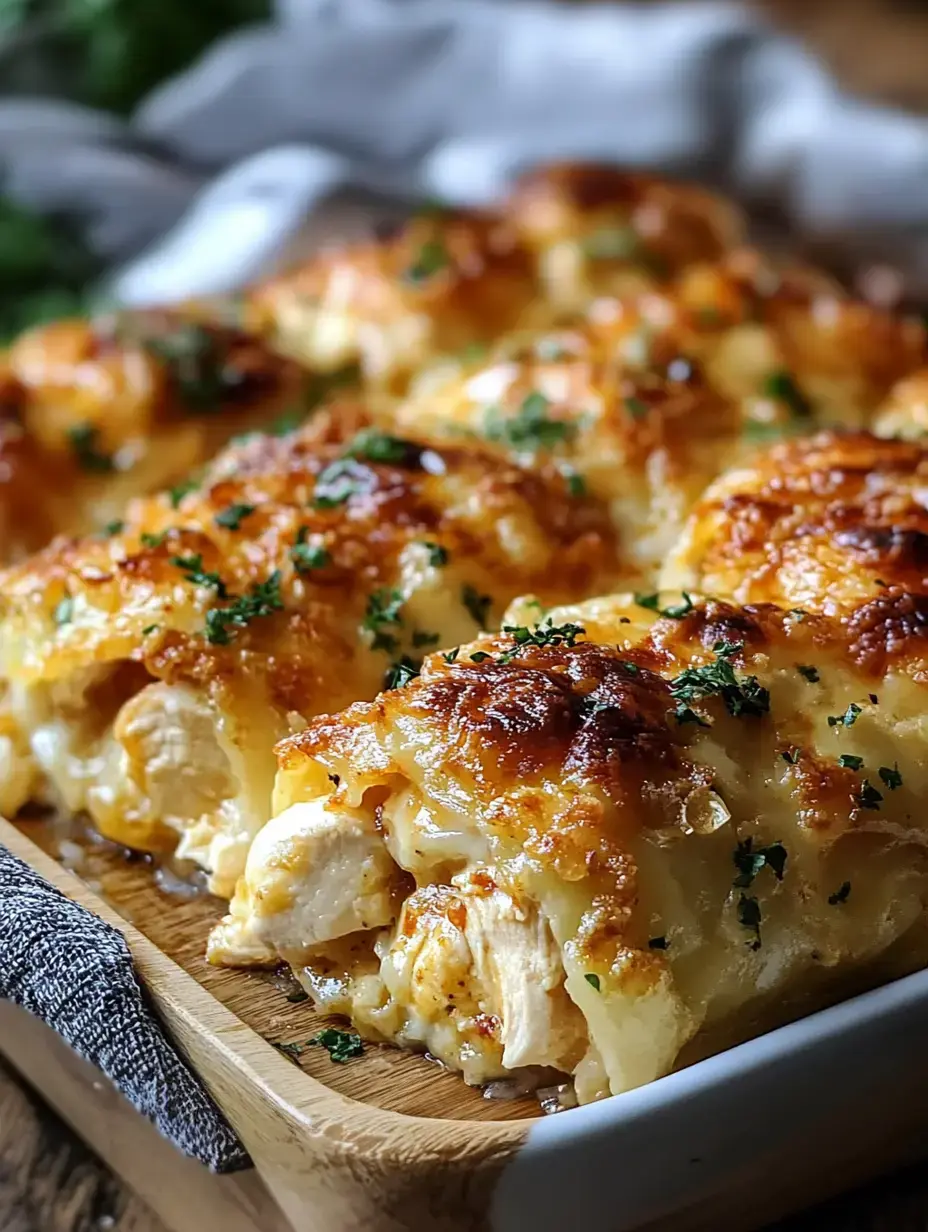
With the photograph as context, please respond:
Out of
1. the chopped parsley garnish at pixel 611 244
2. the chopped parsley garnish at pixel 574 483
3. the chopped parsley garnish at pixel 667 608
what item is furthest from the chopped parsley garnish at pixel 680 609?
the chopped parsley garnish at pixel 611 244

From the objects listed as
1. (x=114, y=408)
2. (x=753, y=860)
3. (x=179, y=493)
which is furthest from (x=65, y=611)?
(x=753, y=860)

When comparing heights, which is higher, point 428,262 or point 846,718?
point 846,718

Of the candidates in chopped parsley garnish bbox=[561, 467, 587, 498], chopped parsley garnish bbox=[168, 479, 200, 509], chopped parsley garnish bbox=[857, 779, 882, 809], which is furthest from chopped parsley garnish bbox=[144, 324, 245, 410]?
chopped parsley garnish bbox=[857, 779, 882, 809]

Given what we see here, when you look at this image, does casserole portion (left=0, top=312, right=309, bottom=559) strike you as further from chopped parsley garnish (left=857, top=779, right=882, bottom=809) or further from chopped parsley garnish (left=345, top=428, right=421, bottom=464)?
chopped parsley garnish (left=857, top=779, right=882, bottom=809)

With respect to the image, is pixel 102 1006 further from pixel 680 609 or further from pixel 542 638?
pixel 680 609

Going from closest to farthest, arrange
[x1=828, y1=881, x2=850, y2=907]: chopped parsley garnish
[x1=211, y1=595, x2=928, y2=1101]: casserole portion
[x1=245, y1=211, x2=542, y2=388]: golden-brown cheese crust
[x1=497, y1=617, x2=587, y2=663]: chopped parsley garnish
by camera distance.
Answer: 1. [x1=211, y1=595, x2=928, y2=1101]: casserole portion
2. [x1=828, y1=881, x2=850, y2=907]: chopped parsley garnish
3. [x1=497, y1=617, x2=587, y2=663]: chopped parsley garnish
4. [x1=245, y1=211, x2=542, y2=388]: golden-brown cheese crust

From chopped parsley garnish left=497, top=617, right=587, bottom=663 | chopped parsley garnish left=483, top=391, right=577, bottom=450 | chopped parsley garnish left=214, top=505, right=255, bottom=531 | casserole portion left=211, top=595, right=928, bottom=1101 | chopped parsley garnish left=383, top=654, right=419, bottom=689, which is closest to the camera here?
casserole portion left=211, top=595, right=928, bottom=1101
